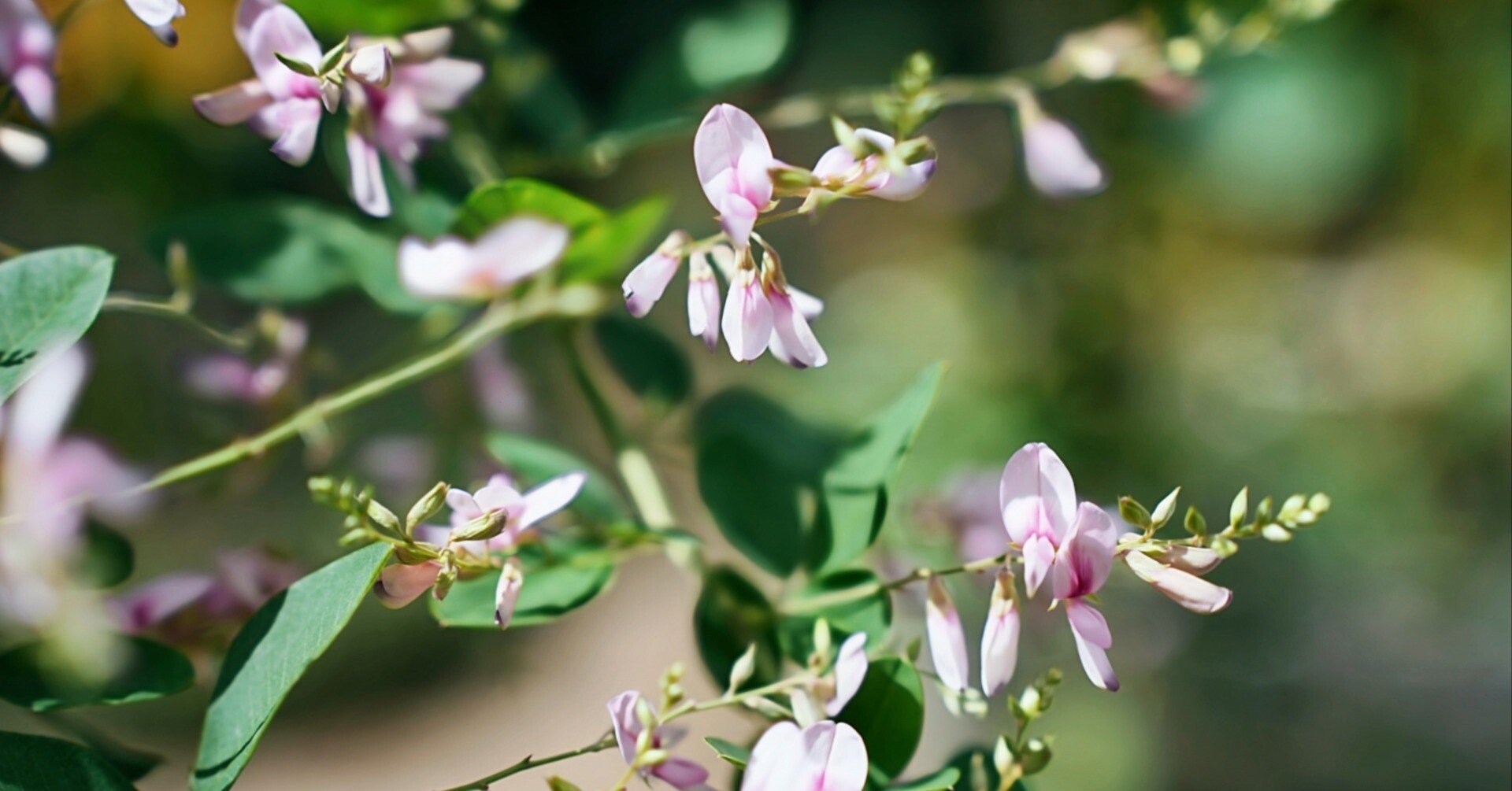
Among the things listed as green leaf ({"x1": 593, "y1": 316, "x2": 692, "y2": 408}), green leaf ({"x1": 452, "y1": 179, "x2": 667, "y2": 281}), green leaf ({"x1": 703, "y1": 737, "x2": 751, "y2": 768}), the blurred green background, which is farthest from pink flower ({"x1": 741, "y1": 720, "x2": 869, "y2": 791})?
the blurred green background

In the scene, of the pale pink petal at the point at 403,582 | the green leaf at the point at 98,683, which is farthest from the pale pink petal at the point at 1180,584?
the green leaf at the point at 98,683

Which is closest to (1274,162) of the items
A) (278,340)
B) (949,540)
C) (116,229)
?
(949,540)

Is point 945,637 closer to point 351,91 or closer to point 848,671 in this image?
point 848,671

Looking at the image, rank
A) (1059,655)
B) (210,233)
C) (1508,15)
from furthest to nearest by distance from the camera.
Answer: (1508,15)
(1059,655)
(210,233)

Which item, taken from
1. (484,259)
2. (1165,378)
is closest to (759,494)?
(484,259)

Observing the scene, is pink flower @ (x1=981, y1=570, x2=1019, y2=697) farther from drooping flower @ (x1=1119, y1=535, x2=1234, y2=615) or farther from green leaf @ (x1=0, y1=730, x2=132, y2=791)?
green leaf @ (x1=0, y1=730, x2=132, y2=791)

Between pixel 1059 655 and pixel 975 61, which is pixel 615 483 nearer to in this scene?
pixel 1059 655
